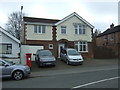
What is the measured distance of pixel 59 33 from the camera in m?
26.5

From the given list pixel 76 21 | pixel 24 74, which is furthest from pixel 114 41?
pixel 24 74

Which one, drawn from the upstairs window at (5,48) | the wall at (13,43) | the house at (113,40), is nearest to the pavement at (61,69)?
the wall at (13,43)

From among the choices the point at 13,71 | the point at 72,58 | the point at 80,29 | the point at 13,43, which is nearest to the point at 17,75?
the point at 13,71

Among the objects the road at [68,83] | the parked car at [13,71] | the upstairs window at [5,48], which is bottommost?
the road at [68,83]

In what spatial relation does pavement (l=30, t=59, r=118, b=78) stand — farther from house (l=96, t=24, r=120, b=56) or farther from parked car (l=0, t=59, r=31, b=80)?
house (l=96, t=24, r=120, b=56)


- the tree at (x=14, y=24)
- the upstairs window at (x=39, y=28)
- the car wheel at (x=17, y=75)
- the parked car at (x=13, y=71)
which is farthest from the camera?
the tree at (x=14, y=24)

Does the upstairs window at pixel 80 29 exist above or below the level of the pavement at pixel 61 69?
above

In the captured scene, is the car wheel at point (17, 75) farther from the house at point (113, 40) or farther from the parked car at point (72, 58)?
the house at point (113, 40)

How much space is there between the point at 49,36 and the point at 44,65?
344 inches

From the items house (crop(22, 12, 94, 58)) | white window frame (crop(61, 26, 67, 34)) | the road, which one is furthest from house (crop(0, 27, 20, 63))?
the road

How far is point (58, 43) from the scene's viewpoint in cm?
2638

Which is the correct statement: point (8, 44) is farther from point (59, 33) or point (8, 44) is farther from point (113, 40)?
point (113, 40)

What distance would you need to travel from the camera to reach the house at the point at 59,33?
25.1m

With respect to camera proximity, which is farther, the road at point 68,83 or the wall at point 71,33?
the wall at point 71,33
